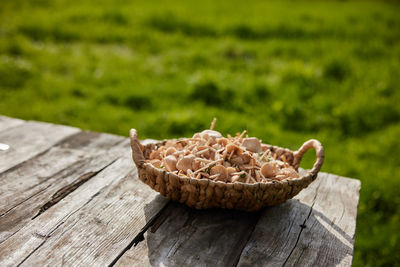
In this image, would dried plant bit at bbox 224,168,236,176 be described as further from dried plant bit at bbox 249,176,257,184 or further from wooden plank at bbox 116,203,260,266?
wooden plank at bbox 116,203,260,266

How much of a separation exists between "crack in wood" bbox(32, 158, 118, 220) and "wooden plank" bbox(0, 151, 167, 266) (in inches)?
0.9

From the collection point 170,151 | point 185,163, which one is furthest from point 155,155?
point 185,163

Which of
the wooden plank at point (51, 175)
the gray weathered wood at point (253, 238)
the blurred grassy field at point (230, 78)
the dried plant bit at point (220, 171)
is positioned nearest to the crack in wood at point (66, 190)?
the wooden plank at point (51, 175)

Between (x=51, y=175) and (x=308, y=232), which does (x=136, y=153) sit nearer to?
(x=51, y=175)

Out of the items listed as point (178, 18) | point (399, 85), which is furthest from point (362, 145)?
point (178, 18)

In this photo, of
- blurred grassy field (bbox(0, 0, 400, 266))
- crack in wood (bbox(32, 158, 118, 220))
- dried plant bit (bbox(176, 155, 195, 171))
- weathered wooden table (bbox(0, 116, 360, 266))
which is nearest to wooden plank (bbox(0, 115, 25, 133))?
weathered wooden table (bbox(0, 116, 360, 266))

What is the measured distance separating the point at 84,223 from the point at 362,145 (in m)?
3.52

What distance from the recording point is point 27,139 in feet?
8.51

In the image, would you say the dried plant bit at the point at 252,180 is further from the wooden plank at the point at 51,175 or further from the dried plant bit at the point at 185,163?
the wooden plank at the point at 51,175

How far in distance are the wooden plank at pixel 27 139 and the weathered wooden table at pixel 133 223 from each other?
13mm

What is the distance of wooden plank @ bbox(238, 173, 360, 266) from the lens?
5.47 ft

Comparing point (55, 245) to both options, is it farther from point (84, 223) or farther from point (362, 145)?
point (362, 145)

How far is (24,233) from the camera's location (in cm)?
170

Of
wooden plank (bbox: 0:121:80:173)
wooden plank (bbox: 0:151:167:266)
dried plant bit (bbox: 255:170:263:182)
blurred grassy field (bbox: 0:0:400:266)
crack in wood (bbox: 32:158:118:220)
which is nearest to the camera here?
wooden plank (bbox: 0:151:167:266)
